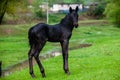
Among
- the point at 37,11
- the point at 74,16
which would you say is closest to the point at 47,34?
the point at 74,16

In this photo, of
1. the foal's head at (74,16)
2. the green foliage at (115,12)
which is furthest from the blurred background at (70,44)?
the foal's head at (74,16)

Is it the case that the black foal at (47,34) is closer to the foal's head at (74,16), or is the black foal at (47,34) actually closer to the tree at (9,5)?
the foal's head at (74,16)

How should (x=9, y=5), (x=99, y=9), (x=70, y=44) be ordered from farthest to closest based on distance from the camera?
(x=99, y=9) < (x=70, y=44) < (x=9, y=5)

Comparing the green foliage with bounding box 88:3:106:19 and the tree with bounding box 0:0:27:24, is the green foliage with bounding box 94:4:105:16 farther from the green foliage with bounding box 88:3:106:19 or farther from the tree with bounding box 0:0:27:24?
the tree with bounding box 0:0:27:24

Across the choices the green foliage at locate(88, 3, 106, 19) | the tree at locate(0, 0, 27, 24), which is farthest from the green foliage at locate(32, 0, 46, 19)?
the tree at locate(0, 0, 27, 24)

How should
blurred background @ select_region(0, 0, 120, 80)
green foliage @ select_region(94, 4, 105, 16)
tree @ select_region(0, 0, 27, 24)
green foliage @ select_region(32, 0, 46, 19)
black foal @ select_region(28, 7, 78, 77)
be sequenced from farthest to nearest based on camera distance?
green foliage @ select_region(94, 4, 105, 16) < green foliage @ select_region(32, 0, 46, 19) < tree @ select_region(0, 0, 27, 24) < blurred background @ select_region(0, 0, 120, 80) < black foal @ select_region(28, 7, 78, 77)

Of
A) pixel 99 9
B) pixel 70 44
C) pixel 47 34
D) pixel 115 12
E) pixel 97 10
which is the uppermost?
pixel 47 34

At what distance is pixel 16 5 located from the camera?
42.7 m

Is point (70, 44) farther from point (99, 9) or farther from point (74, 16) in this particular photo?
point (99, 9)

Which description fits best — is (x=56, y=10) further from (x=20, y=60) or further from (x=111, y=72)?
(x=111, y=72)

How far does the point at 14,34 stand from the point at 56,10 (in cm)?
4695

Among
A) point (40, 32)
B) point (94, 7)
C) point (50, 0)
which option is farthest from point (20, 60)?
point (50, 0)

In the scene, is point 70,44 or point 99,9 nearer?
point 70,44

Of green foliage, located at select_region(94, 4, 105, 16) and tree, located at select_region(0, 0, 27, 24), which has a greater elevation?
tree, located at select_region(0, 0, 27, 24)
